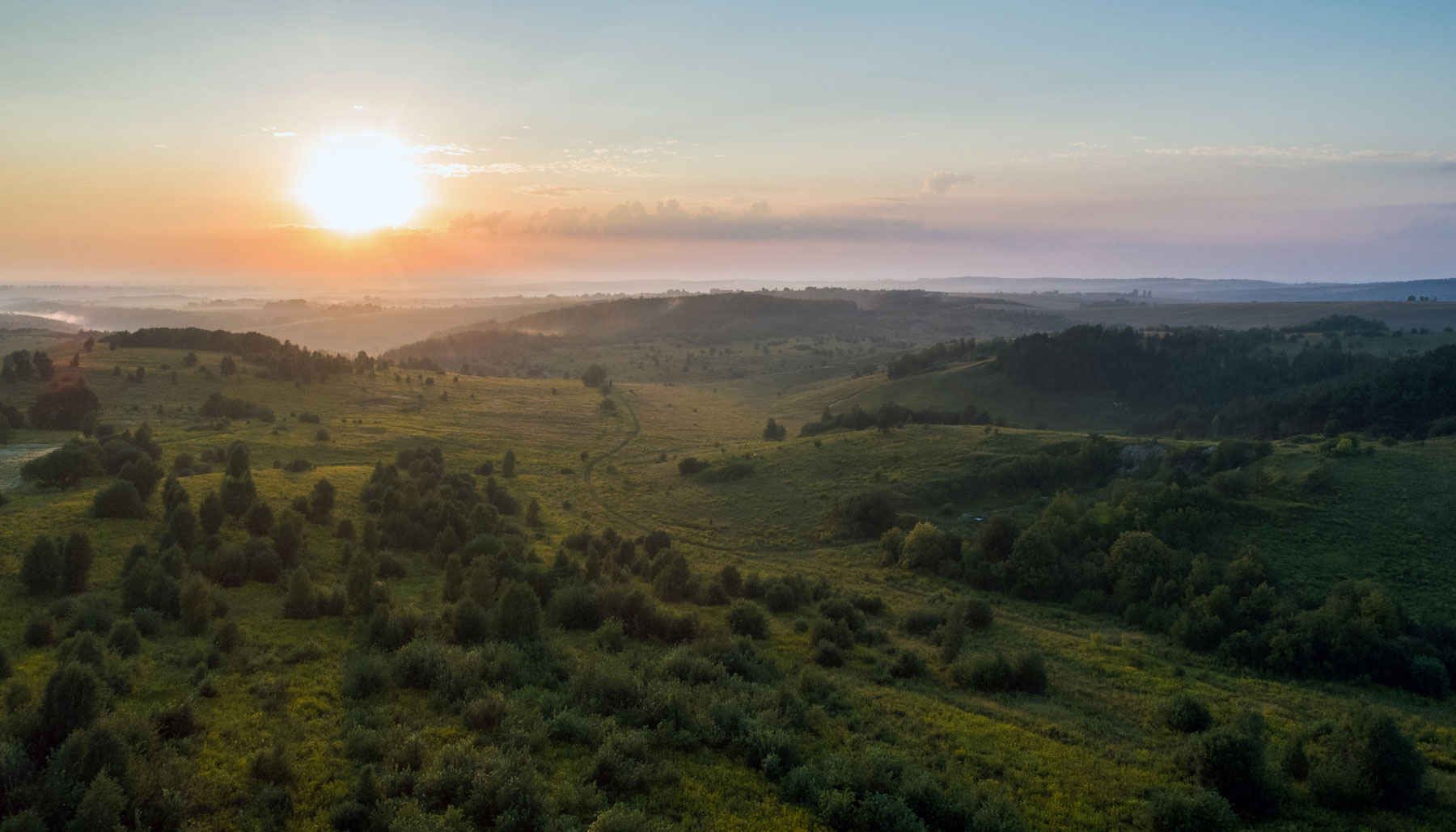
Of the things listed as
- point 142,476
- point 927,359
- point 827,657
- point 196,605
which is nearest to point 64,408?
point 142,476

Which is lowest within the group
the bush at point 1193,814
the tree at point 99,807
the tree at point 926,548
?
the tree at point 926,548

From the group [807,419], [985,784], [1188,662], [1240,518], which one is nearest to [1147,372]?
[807,419]

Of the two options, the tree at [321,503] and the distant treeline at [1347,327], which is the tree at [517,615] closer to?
the tree at [321,503]

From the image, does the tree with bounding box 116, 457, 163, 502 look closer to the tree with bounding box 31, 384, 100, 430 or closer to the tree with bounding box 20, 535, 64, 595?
the tree with bounding box 20, 535, 64, 595

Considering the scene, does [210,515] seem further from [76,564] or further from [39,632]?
[39,632]

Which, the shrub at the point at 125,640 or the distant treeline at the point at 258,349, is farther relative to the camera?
the distant treeline at the point at 258,349

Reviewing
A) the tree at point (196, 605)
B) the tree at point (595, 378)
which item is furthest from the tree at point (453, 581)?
the tree at point (595, 378)

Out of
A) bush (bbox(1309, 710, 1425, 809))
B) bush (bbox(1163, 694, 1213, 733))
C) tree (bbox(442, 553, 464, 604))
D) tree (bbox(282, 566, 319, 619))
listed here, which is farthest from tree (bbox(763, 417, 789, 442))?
bush (bbox(1309, 710, 1425, 809))
